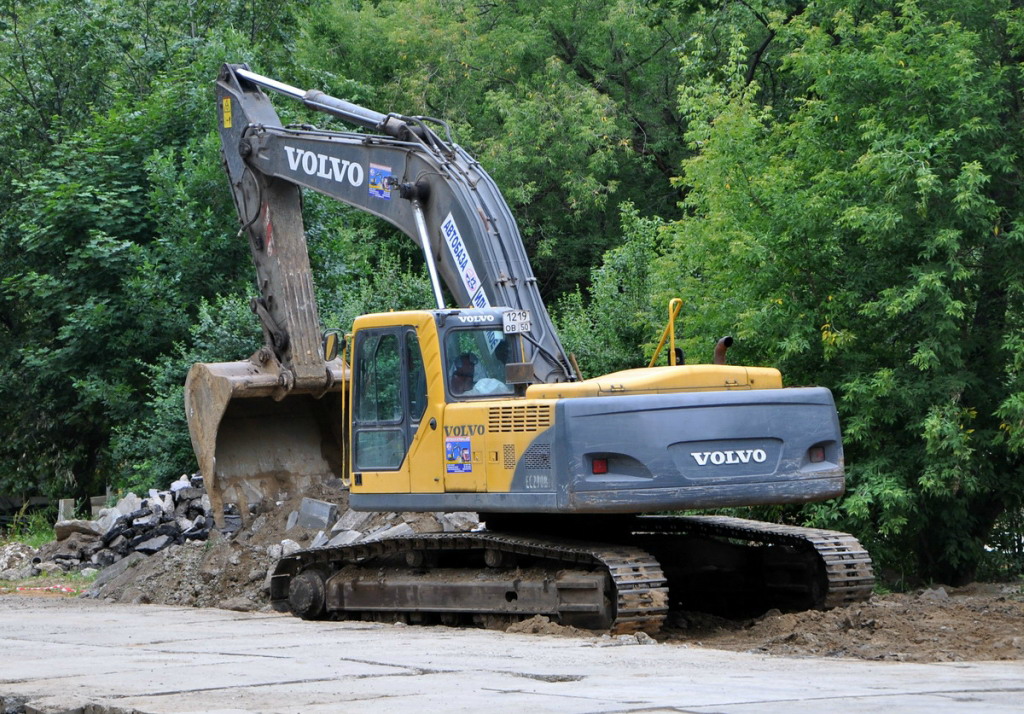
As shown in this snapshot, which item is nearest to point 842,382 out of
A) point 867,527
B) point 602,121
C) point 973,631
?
point 867,527

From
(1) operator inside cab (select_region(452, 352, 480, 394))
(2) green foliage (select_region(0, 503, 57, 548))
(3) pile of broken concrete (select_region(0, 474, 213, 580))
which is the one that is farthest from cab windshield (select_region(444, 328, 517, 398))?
(2) green foliage (select_region(0, 503, 57, 548))

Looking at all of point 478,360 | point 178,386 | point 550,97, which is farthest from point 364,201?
point 550,97

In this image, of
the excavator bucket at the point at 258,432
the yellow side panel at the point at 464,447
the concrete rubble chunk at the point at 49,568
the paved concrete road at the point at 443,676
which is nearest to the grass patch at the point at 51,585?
the concrete rubble chunk at the point at 49,568

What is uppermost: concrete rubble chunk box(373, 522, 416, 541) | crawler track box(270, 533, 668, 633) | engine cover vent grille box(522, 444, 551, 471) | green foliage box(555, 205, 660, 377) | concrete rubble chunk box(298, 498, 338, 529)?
green foliage box(555, 205, 660, 377)

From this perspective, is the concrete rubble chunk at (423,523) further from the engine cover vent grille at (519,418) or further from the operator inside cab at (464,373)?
the engine cover vent grille at (519,418)

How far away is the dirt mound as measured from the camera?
8680 mm

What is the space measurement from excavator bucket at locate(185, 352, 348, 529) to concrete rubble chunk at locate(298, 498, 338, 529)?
61cm

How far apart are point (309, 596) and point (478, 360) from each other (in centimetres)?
273

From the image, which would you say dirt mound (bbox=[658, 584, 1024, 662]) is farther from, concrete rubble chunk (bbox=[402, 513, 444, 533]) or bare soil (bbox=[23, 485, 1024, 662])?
concrete rubble chunk (bbox=[402, 513, 444, 533])

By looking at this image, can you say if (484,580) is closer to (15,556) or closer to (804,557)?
(804,557)

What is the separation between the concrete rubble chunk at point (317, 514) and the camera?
44.2 feet

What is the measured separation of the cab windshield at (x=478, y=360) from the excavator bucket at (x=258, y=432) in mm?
2708

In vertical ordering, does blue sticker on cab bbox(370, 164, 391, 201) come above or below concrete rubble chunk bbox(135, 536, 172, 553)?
above

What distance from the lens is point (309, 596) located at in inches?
452
